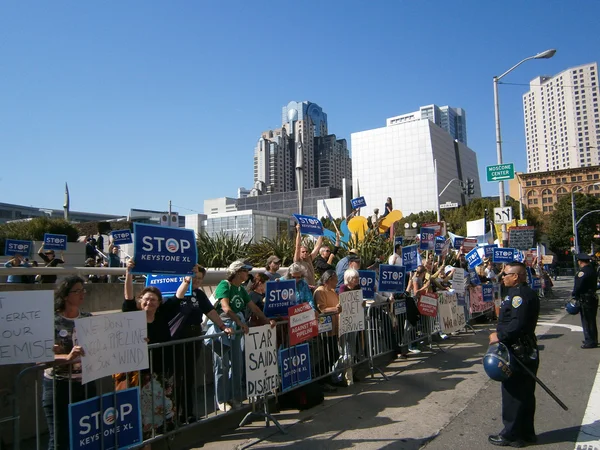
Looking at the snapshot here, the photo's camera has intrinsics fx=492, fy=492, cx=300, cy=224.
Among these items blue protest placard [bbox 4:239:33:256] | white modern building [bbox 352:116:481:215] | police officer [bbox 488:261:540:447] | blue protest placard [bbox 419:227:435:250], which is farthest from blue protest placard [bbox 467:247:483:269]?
white modern building [bbox 352:116:481:215]

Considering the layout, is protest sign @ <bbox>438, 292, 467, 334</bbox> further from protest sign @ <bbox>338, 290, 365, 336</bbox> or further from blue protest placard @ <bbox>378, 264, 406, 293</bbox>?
protest sign @ <bbox>338, 290, 365, 336</bbox>

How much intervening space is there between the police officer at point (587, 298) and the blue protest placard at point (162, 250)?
8198 mm

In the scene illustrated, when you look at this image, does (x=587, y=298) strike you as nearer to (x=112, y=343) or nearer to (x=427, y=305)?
(x=427, y=305)

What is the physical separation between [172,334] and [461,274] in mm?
8087

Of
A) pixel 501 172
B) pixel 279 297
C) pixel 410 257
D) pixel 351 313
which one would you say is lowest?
pixel 351 313

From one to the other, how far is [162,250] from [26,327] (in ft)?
5.97

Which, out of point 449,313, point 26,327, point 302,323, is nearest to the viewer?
point 26,327

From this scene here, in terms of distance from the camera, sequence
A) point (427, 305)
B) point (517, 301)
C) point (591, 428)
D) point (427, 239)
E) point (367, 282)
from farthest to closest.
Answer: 1. point (427, 239)
2. point (427, 305)
3. point (367, 282)
4. point (591, 428)
5. point (517, 301)

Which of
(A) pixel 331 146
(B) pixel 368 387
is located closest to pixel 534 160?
(A) pixel 331 146

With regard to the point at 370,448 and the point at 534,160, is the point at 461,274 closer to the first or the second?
the point at 370,448

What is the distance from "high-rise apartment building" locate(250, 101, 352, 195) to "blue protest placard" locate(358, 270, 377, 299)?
395 ft

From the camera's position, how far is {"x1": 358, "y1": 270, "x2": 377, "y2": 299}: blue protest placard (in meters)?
8.55

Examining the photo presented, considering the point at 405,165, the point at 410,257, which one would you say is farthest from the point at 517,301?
the point at 405,165

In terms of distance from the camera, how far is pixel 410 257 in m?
11.1
